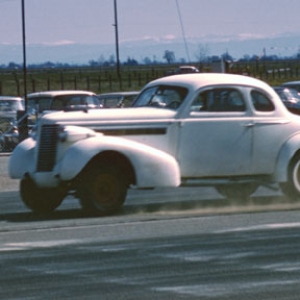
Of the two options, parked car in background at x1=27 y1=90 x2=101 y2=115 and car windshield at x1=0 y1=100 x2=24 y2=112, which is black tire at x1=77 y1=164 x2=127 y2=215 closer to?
parked car in background at x1=27 y1=90 x2=101 y2=115

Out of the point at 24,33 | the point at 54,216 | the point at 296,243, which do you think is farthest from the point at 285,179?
the point at 24,33

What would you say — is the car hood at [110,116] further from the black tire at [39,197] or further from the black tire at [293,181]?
the black tire at [293,181]

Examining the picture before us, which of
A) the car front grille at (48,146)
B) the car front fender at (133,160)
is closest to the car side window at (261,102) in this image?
the car front fender at (133,160)

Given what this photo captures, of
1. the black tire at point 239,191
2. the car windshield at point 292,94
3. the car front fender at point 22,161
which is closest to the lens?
the car front fender at point 22,161

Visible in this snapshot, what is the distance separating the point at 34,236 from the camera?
12992 mm

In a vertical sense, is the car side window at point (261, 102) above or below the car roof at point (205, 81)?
below

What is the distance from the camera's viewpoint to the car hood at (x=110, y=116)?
15328mm

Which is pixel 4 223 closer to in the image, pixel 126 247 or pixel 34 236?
pixel 34 236

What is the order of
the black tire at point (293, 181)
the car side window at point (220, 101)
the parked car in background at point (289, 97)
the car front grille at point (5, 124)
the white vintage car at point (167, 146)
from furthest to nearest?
the parked car in background at point (289, 97)
the car front grille at point (5, 124)
the black tire at point (293, 181)
the car side window at point (220, 101)
the white vintage car at point (167, 146)

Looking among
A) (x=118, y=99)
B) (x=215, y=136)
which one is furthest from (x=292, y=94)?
(x=215, y=136)

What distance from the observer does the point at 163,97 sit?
53.7 feet

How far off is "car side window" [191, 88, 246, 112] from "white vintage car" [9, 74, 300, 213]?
0.01 meters

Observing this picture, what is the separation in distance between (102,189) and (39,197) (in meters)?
1.15

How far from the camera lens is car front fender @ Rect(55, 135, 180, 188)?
48.9ft
